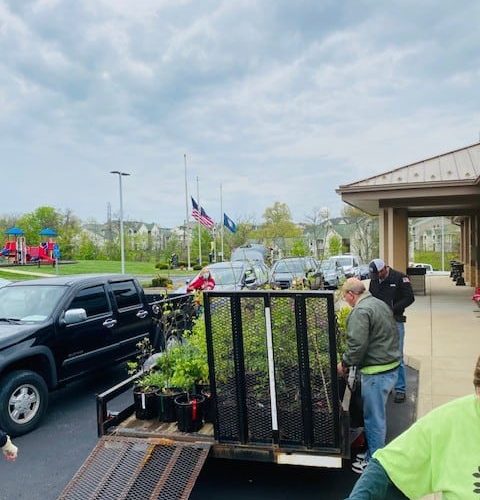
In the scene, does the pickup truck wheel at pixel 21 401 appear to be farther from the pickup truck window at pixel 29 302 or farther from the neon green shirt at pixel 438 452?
the neon green shirt at pixel 438 452

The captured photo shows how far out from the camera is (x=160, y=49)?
50.0ft

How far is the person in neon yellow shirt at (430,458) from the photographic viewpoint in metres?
1.76

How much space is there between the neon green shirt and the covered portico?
12.0m

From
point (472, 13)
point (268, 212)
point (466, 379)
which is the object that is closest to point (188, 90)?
point (472, 13)

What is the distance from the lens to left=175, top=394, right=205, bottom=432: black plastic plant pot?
13.1 feet

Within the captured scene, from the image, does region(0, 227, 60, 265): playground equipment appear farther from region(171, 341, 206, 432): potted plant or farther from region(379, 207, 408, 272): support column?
region(171, 341, 206, 432): potted plant

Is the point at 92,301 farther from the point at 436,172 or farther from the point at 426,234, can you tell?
the point at 426,234

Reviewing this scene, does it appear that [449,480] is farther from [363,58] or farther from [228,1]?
[363,58]

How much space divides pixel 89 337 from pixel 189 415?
298 centimetres

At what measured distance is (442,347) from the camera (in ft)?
28.0

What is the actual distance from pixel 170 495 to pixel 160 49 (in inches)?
567

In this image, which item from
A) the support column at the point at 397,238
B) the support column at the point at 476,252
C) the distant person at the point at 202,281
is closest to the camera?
the distant person at the point at 202,281

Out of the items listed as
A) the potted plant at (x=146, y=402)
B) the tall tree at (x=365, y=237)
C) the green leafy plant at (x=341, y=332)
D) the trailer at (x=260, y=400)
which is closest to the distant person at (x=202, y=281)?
the green leafy plant at (x=341, y=332)

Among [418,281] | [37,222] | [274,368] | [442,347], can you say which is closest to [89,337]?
[274,368]
